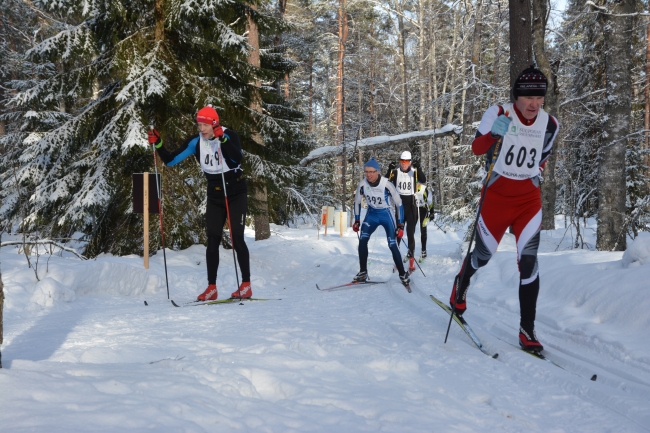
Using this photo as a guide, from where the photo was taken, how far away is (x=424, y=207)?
11.7 metres

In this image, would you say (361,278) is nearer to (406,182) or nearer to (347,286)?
(347,286)

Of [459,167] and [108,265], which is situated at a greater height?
[459,167]

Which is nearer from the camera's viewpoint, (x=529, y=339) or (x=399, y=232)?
(x=529, y=339)

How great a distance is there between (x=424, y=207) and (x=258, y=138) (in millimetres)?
4788

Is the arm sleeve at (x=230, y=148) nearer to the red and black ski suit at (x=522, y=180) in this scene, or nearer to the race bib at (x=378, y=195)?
the race bib at (x=378, y=195)

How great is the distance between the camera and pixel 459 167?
18953 millimetres

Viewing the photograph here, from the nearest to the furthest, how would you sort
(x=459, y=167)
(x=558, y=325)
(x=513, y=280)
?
(x=558, y=325) → (x=513, y=280) → (x=459, y=167)

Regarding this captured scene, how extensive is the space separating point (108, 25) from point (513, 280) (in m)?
8.67

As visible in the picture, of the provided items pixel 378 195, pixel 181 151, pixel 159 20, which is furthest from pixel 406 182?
pixel 159 20

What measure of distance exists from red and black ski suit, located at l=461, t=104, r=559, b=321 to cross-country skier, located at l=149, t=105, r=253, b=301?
11.1 feet

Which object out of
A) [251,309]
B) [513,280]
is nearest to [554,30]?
[513,280]

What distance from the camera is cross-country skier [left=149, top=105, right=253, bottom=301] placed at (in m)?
6.35

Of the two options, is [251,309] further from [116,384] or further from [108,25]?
[108,25]

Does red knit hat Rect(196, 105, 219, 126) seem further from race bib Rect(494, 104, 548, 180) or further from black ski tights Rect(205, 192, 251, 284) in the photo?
race bib Rect(494, 104, 548, 180)
